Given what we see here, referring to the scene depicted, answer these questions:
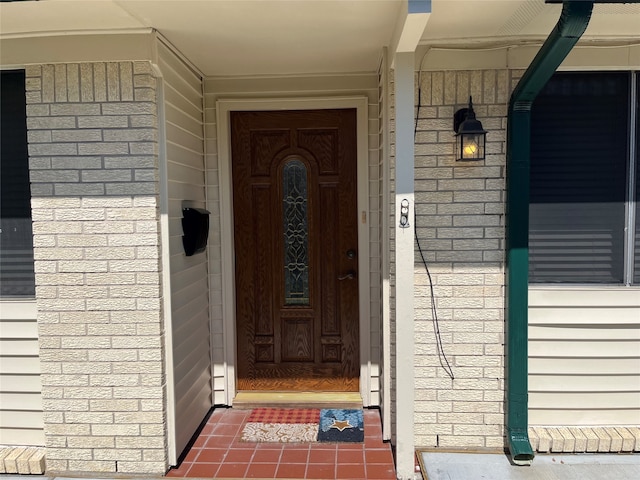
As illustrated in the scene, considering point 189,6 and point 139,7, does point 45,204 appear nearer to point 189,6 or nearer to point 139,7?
point 139,7

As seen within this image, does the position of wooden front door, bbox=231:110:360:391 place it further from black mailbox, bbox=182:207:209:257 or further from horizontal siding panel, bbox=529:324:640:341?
horizontal siding panel, bbox=529:324:640:341

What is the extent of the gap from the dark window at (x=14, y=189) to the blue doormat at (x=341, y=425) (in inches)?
78.9

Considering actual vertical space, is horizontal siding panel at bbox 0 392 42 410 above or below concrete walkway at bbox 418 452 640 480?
above

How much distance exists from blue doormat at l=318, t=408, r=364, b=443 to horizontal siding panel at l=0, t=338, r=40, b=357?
183 centimetres

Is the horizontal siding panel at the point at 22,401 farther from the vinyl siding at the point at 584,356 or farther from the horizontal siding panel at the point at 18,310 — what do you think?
the vinyl siding at the point at 584,356

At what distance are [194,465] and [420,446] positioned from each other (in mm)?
1348

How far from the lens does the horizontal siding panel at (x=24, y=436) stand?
2670mm

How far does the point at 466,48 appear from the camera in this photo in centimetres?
253

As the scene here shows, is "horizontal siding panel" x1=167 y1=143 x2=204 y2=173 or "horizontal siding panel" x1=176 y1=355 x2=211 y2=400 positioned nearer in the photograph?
"horizontal siding panel" x1=167 y1=143 x2=204 y2=173

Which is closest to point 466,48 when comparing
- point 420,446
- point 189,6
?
point 189,6

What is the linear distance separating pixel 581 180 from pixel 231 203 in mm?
2301

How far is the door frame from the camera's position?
3.13 meters

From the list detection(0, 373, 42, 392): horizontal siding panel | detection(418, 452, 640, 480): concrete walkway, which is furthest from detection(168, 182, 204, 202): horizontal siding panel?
detection(418, 452, 640, 480): concrete walkway

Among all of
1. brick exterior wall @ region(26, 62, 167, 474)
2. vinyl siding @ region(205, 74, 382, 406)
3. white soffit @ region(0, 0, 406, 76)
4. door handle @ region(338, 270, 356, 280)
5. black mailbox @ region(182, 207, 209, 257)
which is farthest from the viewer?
door handle @ region(338, 270, 356, 280)
